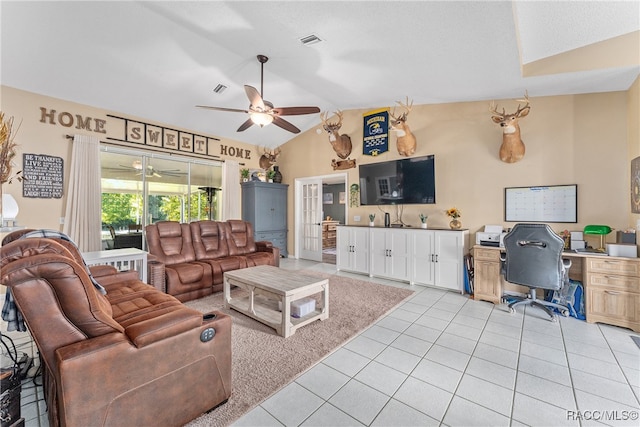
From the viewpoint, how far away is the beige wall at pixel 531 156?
3.14 metres

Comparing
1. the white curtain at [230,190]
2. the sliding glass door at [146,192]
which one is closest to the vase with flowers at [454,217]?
the white curtain at [230,190]

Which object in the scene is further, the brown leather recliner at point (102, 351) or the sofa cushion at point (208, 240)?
the sofa cushion at point (208, 240)

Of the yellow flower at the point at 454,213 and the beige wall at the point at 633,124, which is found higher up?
the beige wall at the point at 633,124

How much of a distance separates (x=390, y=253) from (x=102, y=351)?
4040mm

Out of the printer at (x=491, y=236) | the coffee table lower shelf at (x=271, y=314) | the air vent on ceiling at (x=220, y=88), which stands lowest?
the coffee table lower shelf at (x=271, y=314)

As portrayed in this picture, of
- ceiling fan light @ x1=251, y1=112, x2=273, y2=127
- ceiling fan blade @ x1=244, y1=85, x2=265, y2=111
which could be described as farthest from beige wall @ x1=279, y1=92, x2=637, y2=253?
ceiling fan blade @ x1=244, y1=85, x2=265, y2=111

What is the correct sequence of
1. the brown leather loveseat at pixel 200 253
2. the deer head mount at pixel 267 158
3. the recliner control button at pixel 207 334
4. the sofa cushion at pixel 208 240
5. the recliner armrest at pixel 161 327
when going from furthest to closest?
the deer head mount at pixel 267 158 < the sofa cushion at pixel 208 240 < the brown leather loveseat at pixel 200 253 < the recliner control button at pixel 207 334 < the recliner armrest at pixel 161 327

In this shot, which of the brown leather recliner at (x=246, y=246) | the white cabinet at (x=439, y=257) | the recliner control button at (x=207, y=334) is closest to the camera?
Answer: the recliner control button at (x=207, y=334)

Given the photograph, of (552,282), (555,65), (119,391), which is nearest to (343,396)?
(119,391)

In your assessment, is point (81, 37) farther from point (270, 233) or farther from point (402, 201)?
point (402, 201)

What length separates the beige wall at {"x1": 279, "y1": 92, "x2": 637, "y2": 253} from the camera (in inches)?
124

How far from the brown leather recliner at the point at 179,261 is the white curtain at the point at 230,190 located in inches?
74.3

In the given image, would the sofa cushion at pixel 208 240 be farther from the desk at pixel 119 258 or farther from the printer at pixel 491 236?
the printer at pixel 491 236

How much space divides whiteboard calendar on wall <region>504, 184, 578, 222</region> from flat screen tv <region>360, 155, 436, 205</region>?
A: 3.56 feet
